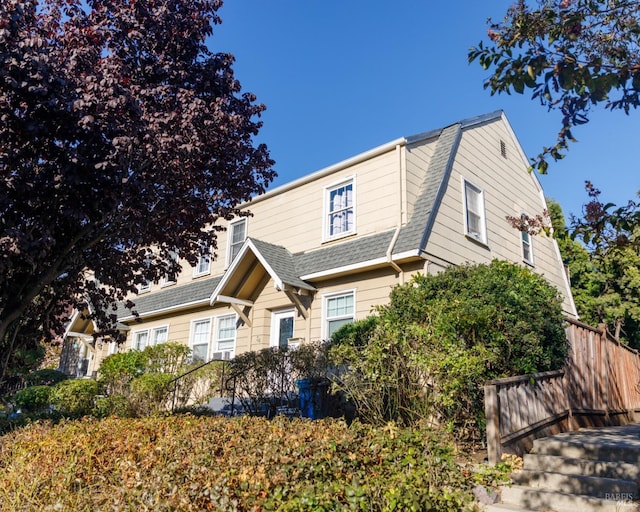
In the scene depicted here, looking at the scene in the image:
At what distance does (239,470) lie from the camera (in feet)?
11.2

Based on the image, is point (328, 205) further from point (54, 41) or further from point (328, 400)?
point (54, 41)

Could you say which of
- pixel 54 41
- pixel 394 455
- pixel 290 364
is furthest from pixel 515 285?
pixel 54 41

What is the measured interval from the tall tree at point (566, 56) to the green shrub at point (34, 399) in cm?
1479

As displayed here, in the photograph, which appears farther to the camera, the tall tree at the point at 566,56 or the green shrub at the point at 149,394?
the green shrub at the point at 149,394

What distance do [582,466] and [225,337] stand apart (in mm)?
10879

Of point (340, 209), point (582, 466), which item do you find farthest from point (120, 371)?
point (582, 466)

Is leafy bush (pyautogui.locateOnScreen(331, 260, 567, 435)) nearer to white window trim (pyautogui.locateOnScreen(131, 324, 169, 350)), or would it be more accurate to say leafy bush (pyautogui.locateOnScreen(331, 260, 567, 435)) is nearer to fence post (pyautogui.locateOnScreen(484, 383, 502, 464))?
fence post (pyautogui.locateOnScreen(484, 383, 502, 464))

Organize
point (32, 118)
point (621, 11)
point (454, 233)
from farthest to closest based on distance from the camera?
point (454, 233)
point (32, 118)
point (621, 11)

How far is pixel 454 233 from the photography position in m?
11.7

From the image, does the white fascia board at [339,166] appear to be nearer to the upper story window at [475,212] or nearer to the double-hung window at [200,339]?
the upper story window at [475,212]

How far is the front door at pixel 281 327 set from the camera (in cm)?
1293

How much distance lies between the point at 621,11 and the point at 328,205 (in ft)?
31.8

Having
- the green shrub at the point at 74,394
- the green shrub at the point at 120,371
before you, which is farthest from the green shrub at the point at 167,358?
the green shrub at the point at 74,394

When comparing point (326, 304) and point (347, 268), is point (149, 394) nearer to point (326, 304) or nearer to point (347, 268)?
point (326, 304)
